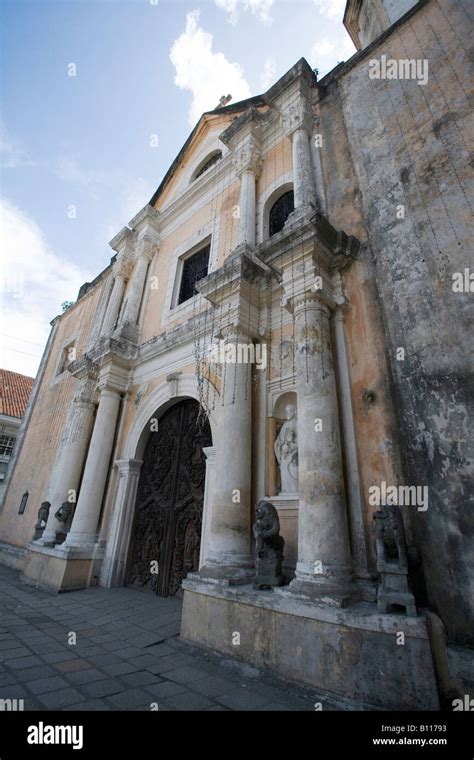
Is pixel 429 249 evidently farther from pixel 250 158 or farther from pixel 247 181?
pixel 250 158

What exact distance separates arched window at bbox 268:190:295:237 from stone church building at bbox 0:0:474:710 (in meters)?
0.04

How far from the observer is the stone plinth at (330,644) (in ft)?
7.18

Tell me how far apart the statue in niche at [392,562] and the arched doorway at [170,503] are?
10.3ft

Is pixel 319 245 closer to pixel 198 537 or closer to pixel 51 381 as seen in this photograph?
pixel 198 537

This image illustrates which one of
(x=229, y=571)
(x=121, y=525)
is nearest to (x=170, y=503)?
(x=121, y=525)

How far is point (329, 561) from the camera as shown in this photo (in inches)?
115

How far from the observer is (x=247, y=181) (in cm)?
617

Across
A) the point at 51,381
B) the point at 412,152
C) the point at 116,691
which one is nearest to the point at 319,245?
the point at 412,152

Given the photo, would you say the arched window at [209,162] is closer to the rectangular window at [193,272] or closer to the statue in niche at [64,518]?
the rectangular window at [193,272]

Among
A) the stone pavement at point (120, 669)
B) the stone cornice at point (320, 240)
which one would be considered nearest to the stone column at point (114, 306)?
the stone cornice at point (320, 240)

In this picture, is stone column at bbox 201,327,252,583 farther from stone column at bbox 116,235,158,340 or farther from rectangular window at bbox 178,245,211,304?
stone column at bbox 116,235,158,340

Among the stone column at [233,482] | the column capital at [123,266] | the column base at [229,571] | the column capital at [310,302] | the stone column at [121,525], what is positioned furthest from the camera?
the column capital at [123,266]
